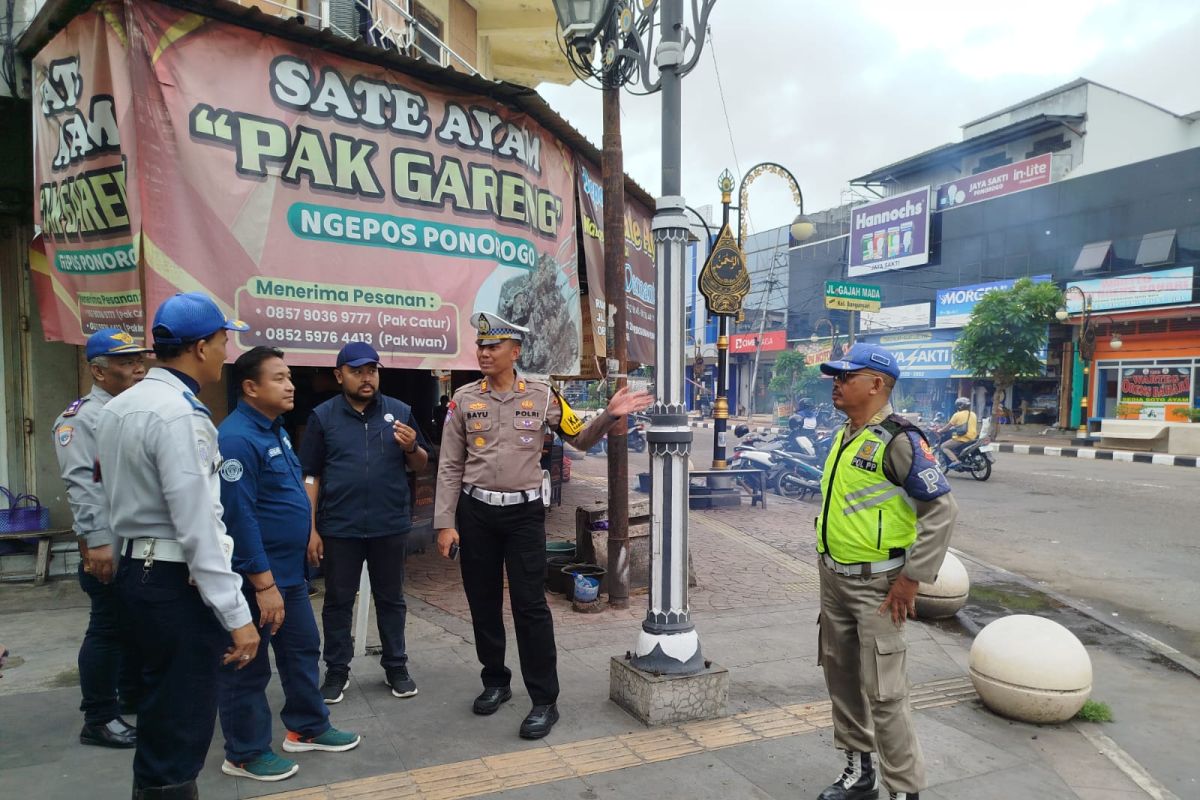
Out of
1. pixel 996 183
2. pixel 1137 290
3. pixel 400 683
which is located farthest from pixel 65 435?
pixel 996 183

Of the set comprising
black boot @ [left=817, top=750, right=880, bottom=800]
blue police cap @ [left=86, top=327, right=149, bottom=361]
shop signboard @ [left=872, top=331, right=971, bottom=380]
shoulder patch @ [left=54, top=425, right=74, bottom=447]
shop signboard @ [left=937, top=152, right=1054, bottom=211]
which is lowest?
black boot @ [left=817, top=750, right=880, bottom=800]

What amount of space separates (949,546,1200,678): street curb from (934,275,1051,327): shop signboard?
78.8 feet

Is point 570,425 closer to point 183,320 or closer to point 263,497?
point 263,497

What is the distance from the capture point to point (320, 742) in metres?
3.37

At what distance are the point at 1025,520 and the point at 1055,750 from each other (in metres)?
7.86

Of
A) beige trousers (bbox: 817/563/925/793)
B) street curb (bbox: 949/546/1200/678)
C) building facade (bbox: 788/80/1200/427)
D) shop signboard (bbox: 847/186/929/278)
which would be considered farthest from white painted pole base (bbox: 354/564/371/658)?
shop signboard (bbox: 847/186/929/278)

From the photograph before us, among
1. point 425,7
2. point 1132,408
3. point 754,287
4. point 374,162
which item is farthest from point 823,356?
point 374,162

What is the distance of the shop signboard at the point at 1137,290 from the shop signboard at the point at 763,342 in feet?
54.0

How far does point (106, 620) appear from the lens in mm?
3395

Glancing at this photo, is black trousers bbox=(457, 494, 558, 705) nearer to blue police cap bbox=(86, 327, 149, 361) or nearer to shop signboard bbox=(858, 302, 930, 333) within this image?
blue police cap bbox=(86, 327, 149, 361)

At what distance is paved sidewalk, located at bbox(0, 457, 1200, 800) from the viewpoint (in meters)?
3.14

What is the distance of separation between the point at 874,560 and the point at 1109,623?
14.8 ft

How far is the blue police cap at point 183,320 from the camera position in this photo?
7.84 feet

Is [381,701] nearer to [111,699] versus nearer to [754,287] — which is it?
[111,699]
